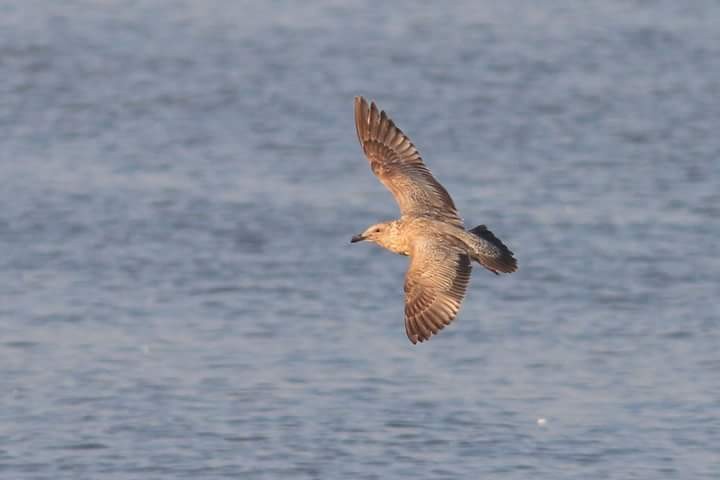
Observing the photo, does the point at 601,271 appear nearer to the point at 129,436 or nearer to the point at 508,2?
the point at 129,436

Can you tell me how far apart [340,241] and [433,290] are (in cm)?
696

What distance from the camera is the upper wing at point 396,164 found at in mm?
10719

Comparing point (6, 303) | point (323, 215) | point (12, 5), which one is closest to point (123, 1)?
point (12, 5)

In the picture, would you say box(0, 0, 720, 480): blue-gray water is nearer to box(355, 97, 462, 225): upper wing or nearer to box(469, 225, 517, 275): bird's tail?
box(355, 97, 462, 225): upper wing

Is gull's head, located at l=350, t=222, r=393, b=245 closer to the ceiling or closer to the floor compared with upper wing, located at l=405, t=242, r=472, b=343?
closer to the ceiling

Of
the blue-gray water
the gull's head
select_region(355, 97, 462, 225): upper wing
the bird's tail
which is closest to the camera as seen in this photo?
the bird's tail

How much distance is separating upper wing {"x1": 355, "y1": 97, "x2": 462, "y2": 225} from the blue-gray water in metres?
2.07

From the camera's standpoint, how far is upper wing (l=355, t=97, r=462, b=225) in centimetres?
1072

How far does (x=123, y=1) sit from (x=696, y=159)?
1135 cm

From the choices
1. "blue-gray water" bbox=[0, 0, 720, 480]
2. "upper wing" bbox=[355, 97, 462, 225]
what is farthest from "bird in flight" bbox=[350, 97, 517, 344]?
"blue-gray water" bbox=[0, 0, 720, 480]

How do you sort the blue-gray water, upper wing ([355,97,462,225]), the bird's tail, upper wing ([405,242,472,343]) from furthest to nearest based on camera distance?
the blue-gray water
upper wing ([355,97,462,225])
the bird's tail
upper wing ([405,242,472,343])

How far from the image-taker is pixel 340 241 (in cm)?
1656

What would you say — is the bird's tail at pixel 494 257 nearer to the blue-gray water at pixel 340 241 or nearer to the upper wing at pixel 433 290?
the upper wing at pixel 433 290

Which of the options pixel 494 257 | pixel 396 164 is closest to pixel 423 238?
pixel 494 257
